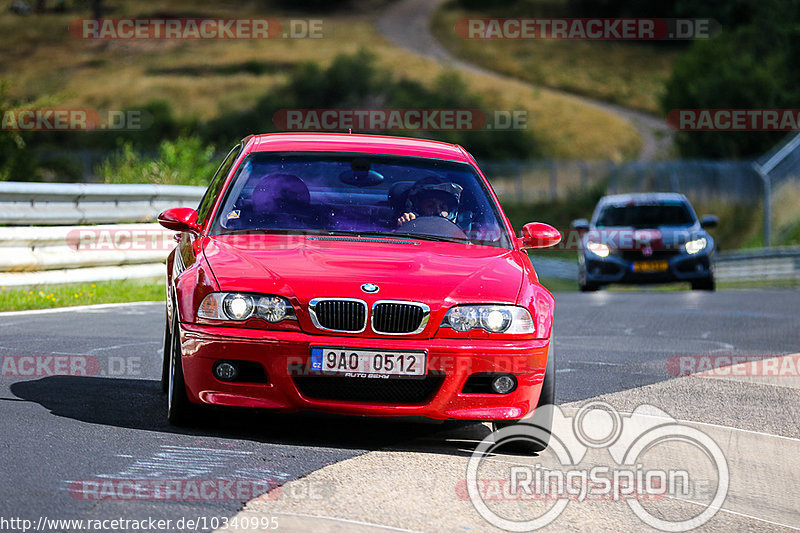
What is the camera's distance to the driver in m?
7.44

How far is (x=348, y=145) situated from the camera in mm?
7887

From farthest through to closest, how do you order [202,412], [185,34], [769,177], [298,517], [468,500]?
[185,34] → [769,177] → [202,412] → [468,500] → [298,517]

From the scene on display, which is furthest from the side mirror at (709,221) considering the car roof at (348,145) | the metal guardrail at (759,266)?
the car roof at (348,145)

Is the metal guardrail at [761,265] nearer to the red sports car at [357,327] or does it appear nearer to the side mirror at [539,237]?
the side mirror at [539,237]

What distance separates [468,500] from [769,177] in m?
25.6

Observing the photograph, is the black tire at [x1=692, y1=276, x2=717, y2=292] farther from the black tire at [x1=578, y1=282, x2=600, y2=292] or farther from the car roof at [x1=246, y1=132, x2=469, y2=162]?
the car roof at [x1=246, y1=132, x2=469, y2=162]

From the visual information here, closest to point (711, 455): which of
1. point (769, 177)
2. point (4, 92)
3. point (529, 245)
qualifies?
Answer: point (529, 245)

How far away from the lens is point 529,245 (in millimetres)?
7676

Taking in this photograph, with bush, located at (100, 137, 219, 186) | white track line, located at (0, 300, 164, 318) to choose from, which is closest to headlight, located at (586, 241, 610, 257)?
bush, located at (100, 137, 219, 186)

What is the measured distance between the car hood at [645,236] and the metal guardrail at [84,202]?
680cm

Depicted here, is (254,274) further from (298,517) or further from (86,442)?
(298,517)

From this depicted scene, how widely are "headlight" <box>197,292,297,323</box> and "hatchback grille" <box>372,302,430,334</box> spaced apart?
0.39 meters

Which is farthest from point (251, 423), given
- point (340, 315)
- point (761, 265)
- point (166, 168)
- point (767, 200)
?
point (767, 200)

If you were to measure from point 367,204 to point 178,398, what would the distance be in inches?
85.4
